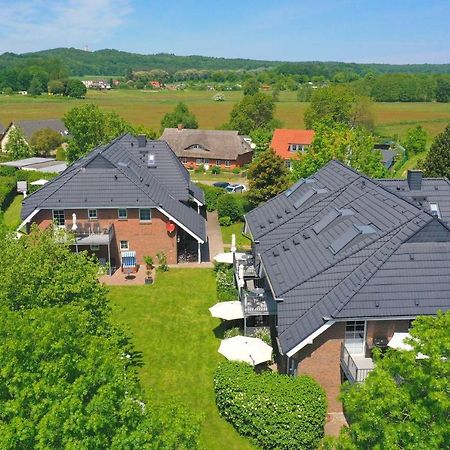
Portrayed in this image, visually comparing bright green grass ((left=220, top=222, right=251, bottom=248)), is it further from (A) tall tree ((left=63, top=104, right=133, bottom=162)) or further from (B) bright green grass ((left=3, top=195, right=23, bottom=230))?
(A) tall tree ((left=63, top=104, right=133, bottom=162))

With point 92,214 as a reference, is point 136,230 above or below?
below

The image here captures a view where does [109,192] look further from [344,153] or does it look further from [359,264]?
[359,264]

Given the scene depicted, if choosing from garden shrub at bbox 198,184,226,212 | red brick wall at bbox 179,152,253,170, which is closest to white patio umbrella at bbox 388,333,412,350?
garden shrub at bbox 198,184,226,212

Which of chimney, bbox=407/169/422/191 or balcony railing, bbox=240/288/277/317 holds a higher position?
chimney, bbox=407/169/422/191

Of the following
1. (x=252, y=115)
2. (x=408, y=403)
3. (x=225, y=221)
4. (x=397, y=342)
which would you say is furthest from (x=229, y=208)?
(x=252, y=115)

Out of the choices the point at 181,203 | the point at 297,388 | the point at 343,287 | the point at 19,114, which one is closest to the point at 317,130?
the point at 181,203

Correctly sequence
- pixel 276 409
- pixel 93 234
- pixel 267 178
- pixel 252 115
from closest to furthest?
pixel 276 409
pixel 93 234
pixel 267 178
pixel 252 115
